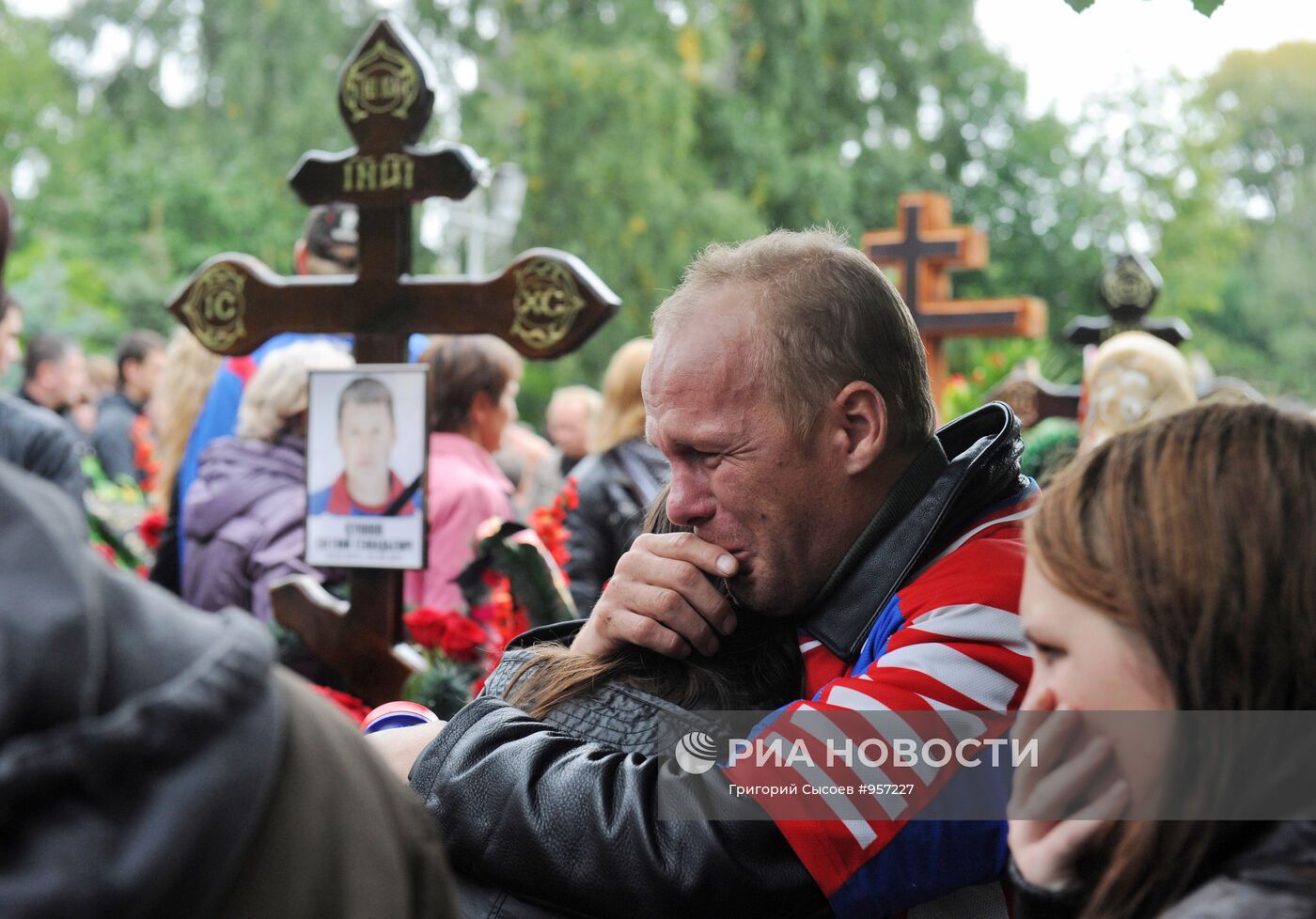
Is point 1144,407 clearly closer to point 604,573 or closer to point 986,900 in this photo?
point 604,573

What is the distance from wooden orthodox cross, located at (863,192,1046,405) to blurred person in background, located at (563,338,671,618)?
2957 millimetres

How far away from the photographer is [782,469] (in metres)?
2.02

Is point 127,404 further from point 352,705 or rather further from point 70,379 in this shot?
point 352,705

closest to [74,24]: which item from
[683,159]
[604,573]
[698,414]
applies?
[683,159]

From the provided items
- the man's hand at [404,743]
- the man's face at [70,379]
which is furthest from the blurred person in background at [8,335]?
the man's hand at [404,743]

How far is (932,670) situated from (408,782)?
723mm

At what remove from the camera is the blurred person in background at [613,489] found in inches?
186

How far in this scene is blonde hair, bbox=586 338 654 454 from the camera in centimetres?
501

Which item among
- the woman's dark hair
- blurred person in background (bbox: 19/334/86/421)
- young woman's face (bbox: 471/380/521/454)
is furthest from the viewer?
blurred person in background (bbox: 19/334/86/421)

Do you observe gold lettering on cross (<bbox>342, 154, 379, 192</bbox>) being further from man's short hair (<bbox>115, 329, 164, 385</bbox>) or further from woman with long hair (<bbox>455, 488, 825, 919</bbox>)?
man's short hair (<bbox>115, 329, 164, 385</bbox>)

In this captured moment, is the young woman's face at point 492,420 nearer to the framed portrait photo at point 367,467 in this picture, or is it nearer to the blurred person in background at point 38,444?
the framed portrait photo at point 367,467

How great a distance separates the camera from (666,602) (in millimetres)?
1918

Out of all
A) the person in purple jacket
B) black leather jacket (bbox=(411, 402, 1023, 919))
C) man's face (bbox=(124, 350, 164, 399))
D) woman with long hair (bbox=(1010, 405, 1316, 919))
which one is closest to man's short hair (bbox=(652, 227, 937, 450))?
black leather jacket (bbox=(411, 402, 1023, 919))

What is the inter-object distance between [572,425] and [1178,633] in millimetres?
6707
